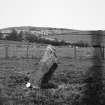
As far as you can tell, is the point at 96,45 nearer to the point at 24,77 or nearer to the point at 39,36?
the point at 39,36

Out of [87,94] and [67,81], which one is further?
[67,81]

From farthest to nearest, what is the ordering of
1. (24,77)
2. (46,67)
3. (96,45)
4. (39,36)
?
(24,77)
(46,67)
(39,36)
(96,45)

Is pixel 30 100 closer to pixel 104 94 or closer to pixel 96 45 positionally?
pixel 104 94

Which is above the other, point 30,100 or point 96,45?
point 96,45

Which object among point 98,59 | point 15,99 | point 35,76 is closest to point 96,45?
point 98,59

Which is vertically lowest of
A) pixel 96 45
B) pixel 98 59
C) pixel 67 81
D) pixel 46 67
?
pixel 67 81

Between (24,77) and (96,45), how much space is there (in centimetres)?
544

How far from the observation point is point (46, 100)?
5.54 meters

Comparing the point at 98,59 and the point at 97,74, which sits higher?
the point at 98,59

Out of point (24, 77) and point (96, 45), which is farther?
point (24, 77)

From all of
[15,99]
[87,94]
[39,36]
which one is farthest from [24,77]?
[87,94]

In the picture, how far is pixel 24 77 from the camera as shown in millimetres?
8609

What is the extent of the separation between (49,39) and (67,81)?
101 inches

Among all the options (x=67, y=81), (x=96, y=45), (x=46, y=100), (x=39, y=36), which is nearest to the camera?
(x=96, y=45)
